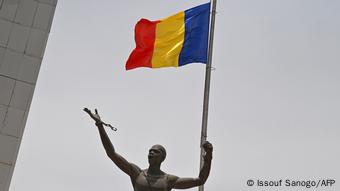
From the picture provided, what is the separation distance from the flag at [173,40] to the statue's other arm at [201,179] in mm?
4559

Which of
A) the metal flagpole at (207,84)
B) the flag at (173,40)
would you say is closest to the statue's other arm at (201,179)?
the metal flagpole at (207,84)

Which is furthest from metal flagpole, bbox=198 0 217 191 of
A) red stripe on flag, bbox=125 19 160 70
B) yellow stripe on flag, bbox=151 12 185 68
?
red stripe on flag, bbox=125 19 160 70

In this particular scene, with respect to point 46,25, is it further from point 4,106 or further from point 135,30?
point 135,30

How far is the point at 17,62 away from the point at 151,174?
12.0 ft

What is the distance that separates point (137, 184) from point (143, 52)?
4986mm

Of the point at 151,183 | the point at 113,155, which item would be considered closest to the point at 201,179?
the point at 151,183

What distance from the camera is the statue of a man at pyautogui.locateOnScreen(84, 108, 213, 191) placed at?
4.40 meters

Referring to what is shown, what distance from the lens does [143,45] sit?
360 inches

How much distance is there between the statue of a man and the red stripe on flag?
14.5 feet

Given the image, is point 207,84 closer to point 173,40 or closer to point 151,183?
point 173,40

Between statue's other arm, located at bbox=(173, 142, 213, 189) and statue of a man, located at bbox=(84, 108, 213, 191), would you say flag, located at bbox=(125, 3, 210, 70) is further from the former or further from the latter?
statue's other arm, located at bbox=(173, 142, 213, 189)

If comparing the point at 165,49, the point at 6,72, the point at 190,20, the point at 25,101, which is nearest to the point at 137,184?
the point at 25,101

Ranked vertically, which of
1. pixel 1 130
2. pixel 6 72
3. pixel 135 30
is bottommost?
pixel 1 130

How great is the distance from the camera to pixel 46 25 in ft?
24.2
